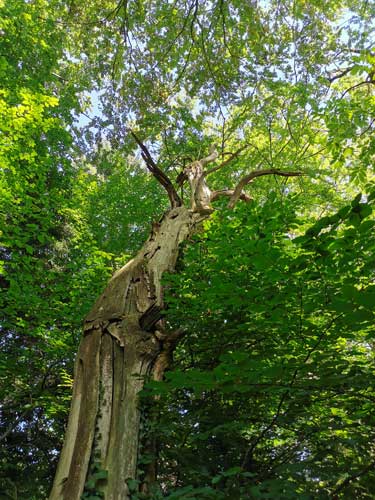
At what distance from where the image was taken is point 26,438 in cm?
751

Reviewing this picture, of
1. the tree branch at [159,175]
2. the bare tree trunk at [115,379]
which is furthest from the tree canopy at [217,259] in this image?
the tree branch at [159,175]

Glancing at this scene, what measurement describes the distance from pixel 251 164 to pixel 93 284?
241 inches

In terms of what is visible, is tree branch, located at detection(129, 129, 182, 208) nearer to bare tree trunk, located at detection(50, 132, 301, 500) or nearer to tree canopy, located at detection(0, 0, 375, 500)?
tree canopy, located at detection(0, 0, 375, 500)

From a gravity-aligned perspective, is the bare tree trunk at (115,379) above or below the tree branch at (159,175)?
below

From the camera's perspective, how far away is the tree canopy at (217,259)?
2018mm

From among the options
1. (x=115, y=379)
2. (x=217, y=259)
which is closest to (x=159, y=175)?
(x=217, y=259)

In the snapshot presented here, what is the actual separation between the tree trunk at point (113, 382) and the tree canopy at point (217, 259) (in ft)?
0.48

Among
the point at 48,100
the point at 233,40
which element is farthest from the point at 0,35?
the point at 233,40

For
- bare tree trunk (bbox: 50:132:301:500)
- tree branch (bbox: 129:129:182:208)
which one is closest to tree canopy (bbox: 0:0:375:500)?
bare tree trunk (bbox: 50:132:301:500)

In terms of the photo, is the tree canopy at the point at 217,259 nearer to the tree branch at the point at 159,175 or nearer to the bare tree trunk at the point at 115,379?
the bare tree trunk at the point at 115,379

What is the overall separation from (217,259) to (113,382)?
4.94ft

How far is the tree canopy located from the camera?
79.4 inches

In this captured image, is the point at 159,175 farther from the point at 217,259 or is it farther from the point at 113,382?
the point at 113,382

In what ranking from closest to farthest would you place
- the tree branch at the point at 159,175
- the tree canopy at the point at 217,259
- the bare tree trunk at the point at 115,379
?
the tree canopy at the point at 217,259
the bare tree trunk at the point at 115,379
the tree branch at the point at 159,175
